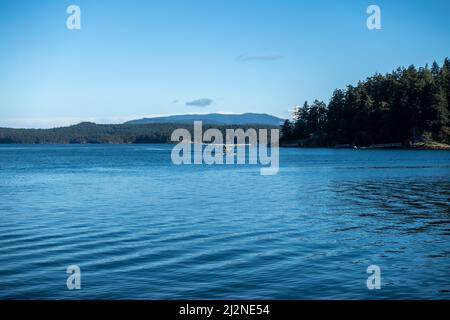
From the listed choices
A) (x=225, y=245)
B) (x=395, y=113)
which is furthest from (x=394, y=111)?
(x=225, y=245)

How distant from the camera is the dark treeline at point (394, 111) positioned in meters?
152

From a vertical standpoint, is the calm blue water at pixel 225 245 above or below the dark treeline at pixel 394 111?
below

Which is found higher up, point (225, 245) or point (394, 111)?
point (394, 111)

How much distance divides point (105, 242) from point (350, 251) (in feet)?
30.3

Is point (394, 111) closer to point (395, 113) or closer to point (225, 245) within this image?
point (395, 113)

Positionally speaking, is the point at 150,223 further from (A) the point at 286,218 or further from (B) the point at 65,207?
(B) the point at 65,207

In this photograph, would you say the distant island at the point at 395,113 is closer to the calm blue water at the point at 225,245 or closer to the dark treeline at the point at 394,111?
the dark treeline at the point at 394,111

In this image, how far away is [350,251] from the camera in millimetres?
19984

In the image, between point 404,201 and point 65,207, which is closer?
point 65,207

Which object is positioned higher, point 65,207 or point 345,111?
point 345,111

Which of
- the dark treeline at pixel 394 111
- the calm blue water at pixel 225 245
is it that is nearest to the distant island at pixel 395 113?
the dark treeline at pixel 394 111

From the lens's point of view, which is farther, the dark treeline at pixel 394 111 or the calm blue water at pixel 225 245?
the dark treeline at pixel 394 111

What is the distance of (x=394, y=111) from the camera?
165375 millimetres
